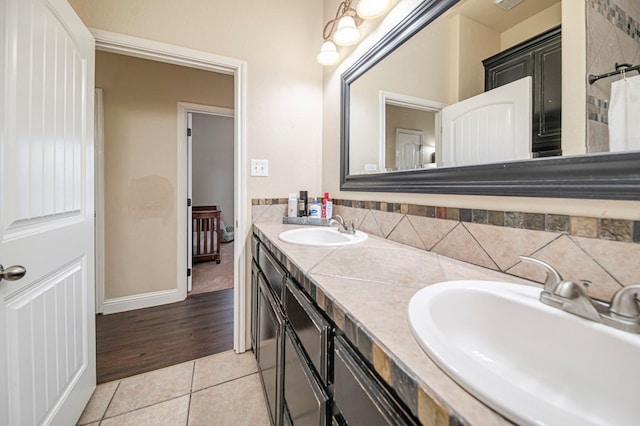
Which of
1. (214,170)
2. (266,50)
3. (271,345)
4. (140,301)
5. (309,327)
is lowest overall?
(140,301)

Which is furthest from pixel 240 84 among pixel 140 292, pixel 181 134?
pixel 140 292

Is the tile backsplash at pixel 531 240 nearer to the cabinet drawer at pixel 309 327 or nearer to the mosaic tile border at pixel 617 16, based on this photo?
the mosaic tile border at pixel 617 16

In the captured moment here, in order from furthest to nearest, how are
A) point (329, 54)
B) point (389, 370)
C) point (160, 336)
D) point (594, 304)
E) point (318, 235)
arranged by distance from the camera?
point (160, 336) < point (329, 54) < point (318, 235) < point (594, 304) < point (389, 370)

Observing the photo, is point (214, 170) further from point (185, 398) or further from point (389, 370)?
point (389, 370)

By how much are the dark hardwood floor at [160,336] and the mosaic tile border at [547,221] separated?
1.69 meters

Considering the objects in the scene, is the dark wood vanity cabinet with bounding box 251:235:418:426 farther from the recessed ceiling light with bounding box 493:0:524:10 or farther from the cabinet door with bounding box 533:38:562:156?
the recessed ceiling light with bounding box 493:0:524:10

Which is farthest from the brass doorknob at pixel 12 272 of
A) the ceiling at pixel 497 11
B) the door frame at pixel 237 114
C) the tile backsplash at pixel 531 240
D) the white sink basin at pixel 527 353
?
the ceiling at pixel 497 11

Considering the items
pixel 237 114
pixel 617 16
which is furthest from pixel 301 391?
pixel 237 114

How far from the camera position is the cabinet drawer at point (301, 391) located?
0.61m

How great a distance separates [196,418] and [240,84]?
1.92 m

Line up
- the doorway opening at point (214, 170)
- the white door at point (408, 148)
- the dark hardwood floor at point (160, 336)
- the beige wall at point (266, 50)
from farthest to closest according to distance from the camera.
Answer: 1. the doorway opening at point (214, 170)
2. the dark hardwood floor at point (160, 336)
3. the beige wall at point (266, 50)
4. the white door at point (408, 148)

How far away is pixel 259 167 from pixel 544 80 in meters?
1.50

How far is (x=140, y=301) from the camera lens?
232cm

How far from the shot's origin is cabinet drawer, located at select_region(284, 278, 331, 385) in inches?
23.3
